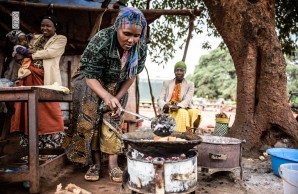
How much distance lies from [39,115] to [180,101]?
9.97 ft

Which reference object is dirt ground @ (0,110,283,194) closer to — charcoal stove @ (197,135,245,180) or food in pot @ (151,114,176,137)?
charcoal stove @ (197,135,245,180)

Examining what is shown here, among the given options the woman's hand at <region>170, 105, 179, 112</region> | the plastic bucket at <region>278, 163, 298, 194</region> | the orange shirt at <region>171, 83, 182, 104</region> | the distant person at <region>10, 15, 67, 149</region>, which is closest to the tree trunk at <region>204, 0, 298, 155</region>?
the woman's hand at <region>170, 105, 179, 112</region>

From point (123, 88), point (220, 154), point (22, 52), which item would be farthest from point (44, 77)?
point (220, 154)

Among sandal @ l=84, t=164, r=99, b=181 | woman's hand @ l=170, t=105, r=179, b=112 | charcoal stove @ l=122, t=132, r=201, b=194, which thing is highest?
woman's hand @ l=170, t=105, r=179, b=112

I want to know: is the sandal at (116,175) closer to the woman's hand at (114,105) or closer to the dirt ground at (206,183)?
the dirt ground at (206,183)

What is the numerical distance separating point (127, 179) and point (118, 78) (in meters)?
1.10

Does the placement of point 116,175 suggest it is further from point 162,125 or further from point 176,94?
point 176,94

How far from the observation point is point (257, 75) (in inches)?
193

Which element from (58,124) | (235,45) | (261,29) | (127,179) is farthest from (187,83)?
(127,179)

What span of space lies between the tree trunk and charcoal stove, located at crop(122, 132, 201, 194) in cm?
274

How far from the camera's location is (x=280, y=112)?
4.54 m

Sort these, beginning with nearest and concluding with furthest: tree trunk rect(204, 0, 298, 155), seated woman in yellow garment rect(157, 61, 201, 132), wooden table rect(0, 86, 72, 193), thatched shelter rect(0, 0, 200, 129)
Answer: wooden table rect(0, 86, 72, 193)
tree trunk rect(204, 0, 298, 155)
thatched shelter rect(0, 0, 200, 129)
seated woman in yellow garment rect(157, 61, 201, 132)

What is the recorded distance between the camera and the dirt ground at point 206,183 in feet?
8.80

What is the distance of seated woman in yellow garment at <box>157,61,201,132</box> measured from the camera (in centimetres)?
526
